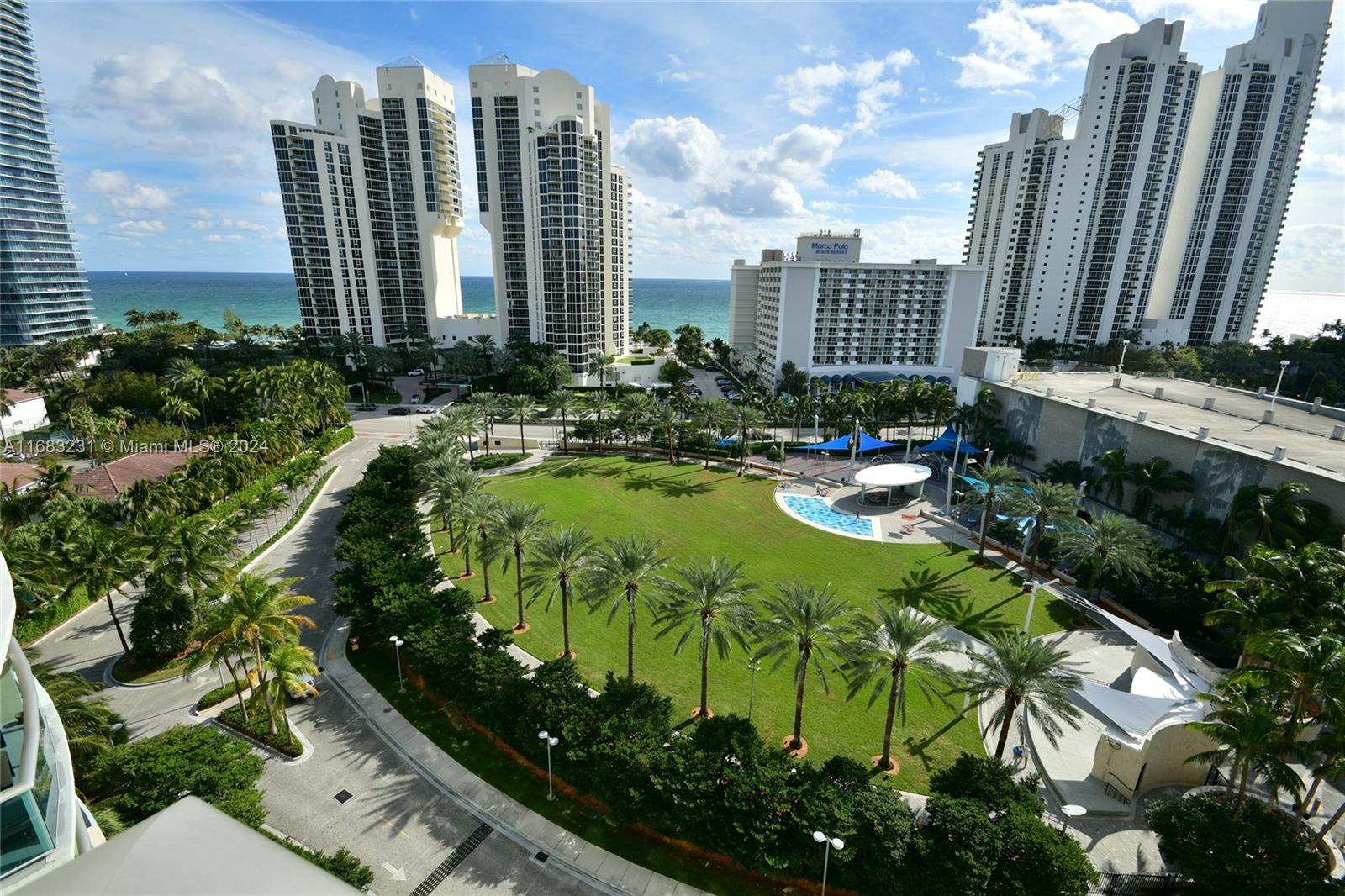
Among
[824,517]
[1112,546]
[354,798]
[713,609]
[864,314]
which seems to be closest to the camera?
[354,798]

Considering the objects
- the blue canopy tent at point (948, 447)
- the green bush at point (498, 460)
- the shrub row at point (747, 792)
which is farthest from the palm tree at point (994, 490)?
the green bush at point (498, 460)

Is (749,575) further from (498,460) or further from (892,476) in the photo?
(498,460)

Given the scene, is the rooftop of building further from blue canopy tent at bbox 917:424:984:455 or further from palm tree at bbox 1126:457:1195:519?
blue canopy tent at bbox 917:424:984:455

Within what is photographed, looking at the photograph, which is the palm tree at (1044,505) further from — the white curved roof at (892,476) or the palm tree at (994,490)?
the white curved roof at (892,476)

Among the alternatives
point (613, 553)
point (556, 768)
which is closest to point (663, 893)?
point (556, 768)

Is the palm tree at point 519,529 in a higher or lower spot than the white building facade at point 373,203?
lower

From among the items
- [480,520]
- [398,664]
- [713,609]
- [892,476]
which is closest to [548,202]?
[892,476]
